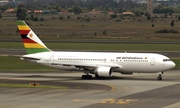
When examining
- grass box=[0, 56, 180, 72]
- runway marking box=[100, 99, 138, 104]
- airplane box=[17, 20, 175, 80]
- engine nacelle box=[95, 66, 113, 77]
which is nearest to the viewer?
runway marking box=[100, 99, 138, 104]

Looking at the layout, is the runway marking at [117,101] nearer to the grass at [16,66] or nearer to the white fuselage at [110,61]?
the white fuselage at [110,61]

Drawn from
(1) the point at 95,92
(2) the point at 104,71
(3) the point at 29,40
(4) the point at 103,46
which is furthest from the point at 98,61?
(4) the point at 103,46

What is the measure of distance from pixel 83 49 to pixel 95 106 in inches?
2354

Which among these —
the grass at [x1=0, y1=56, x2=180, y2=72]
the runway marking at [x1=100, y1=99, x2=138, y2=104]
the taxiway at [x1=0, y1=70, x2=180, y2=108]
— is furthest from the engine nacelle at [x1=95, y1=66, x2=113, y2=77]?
the runway marking at [x1=100, y1=99, x2=138, y2=104]

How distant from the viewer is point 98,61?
67188 millimetres

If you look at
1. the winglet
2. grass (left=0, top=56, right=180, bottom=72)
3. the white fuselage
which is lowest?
grass (left=0, top=56, right=180, bottom=72)

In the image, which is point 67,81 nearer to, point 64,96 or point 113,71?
point 113,71

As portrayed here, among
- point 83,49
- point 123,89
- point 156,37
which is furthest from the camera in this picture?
point 156,37

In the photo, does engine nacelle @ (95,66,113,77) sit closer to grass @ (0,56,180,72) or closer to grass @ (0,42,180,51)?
grass @ (0,56,180,72)

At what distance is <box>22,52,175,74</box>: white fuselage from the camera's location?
65.5 meters

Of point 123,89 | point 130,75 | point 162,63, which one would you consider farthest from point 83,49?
point 123,89

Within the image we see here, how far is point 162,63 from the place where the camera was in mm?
65312

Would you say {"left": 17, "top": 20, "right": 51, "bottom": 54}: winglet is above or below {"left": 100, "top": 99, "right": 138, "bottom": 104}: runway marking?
above

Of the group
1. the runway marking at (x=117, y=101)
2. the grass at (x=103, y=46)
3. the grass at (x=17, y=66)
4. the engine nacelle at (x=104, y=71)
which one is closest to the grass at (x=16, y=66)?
the grass at (x=17, y=66)
